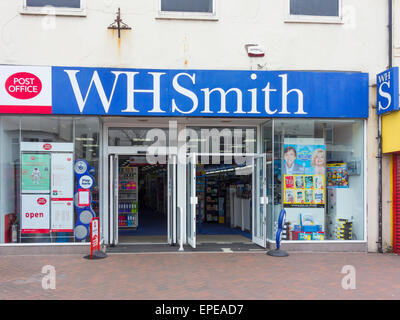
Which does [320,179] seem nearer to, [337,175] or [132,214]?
[337,175]

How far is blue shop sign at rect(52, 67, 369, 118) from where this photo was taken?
8.35 m

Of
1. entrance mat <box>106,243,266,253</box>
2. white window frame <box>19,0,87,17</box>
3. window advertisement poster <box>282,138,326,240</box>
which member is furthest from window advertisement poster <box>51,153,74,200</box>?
window advertisement poster <box>282,138,326,240</box>

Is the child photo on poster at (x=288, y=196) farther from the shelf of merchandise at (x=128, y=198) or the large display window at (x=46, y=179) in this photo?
the shelf of merchandise at (x=128, y=198)

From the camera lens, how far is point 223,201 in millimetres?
13844

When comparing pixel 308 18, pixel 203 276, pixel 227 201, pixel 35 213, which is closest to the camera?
pixel 203 276

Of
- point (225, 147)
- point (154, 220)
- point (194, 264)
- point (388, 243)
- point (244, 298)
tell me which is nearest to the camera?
point (244, 298)

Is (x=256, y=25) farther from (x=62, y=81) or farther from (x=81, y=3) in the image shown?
(x=62, y=81)

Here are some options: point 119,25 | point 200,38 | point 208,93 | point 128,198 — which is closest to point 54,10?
point 119,25

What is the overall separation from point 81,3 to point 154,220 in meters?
8.64

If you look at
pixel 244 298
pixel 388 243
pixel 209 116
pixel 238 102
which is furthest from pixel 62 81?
pixel 388 243

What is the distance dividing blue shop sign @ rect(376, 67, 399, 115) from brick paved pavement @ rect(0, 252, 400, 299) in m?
3.19

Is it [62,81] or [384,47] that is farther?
[384,47]

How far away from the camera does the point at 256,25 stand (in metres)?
8.81

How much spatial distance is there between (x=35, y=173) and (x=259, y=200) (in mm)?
5143
